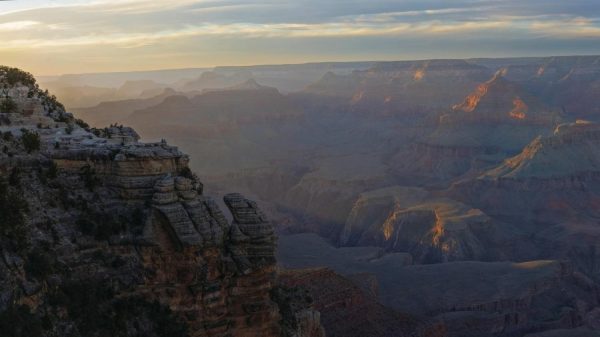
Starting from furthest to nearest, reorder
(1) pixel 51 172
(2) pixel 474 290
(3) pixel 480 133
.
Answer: (3) pixel 480 133
(2) pixel 474 290
(1) pixel 51 172

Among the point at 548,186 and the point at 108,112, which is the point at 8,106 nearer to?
the point at 548,186

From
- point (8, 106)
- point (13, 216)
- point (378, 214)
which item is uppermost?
point (8, 106)

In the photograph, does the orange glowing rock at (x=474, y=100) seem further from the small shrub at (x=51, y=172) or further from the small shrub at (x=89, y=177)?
the small shrub at (x=51, y=172)

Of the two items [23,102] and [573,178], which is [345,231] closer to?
[573,178]

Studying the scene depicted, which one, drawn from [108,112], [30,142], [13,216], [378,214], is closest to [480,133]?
[378,214]

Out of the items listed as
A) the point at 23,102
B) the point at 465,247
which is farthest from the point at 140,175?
the point at 465,247

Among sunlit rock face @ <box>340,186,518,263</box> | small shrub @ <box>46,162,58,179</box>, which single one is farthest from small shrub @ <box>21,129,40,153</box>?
sunlit rock face @ <box>340,186,518,263</box>

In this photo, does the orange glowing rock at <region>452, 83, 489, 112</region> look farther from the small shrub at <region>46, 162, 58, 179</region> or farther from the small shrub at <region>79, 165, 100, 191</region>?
the small shrub at <region>46, 162, 58, 179</region>

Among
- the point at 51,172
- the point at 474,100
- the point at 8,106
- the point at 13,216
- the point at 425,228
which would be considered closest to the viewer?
the point at 13,216

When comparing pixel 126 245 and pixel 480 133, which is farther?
pixel 480 133
